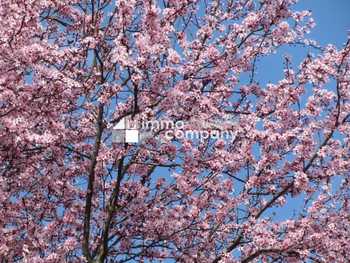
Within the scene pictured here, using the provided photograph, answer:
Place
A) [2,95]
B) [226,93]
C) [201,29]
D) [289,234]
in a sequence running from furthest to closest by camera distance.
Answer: [226,93] → [201,29] → [289,234] → [2,95]

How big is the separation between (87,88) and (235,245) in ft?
13.4

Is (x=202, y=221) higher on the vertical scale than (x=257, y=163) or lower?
lower

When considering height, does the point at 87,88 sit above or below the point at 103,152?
above

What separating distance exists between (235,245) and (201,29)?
4252 mm

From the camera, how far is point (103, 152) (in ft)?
37.2

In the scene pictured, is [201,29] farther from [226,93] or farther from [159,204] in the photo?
[159,204]

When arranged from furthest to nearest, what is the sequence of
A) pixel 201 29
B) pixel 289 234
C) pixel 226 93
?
pixel 226 93, pixel 201 29, pixel 289 234

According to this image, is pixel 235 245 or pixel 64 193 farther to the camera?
pixel 64 193

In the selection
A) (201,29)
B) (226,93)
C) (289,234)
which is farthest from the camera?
(226,93)

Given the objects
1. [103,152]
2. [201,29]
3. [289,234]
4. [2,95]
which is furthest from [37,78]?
[289,234]

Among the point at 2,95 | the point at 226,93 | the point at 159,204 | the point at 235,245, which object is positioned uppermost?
the point at 226,93

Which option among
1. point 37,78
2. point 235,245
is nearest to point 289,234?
point 235,245

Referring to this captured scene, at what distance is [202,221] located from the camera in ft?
40.4

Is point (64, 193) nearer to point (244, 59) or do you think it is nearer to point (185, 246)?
point (185, 246)
